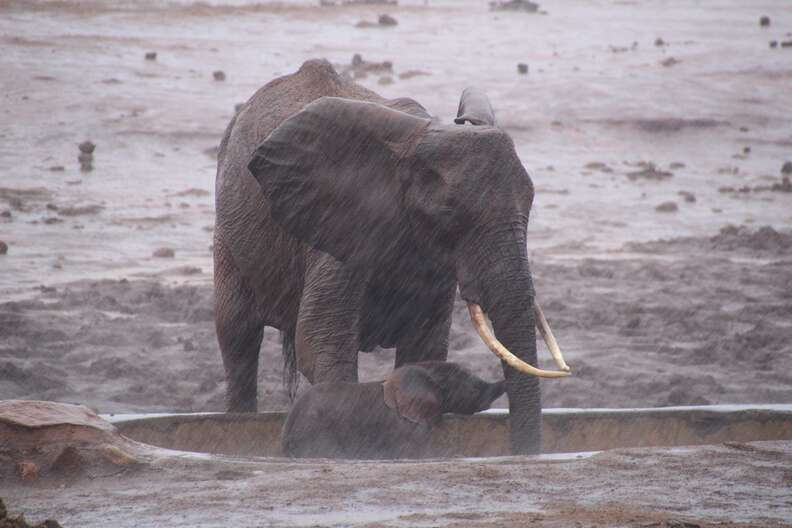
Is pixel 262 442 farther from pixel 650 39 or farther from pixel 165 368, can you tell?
pixel 650 39

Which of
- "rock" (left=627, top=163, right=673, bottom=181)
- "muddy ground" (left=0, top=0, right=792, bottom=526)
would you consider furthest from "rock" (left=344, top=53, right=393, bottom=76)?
"rock" (left=627, top=163, right=673, bottom=181)

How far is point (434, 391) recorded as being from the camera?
5324mm

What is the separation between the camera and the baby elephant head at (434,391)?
5.27 metres

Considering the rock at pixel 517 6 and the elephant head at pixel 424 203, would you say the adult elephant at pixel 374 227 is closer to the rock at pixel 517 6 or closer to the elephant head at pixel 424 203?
the elephant head at pixel 424 203

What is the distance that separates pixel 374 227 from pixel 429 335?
609mm

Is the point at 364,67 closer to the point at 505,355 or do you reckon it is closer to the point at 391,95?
the point at 391,95

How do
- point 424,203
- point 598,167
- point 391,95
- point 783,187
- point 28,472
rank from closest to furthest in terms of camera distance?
1. point 28,472
2. point 424,203
3. point 783,187
4. point 598,167
5. point 391,95

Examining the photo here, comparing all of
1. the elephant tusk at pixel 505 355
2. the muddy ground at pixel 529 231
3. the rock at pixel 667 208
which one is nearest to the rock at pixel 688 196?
the muddy ground at pixel 529 231

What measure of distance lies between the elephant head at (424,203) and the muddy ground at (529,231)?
1.99 ft

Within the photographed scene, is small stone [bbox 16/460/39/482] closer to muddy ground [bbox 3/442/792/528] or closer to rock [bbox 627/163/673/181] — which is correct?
muddy ground [bbox 3/442/792/528]

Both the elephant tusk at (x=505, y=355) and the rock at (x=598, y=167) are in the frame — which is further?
the rock at (x=598, y=167)

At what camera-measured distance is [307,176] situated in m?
5.51

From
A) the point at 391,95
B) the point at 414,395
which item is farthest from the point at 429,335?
the point at 391,95

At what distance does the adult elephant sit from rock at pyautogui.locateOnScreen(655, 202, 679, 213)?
Result: 7749 millimetres
